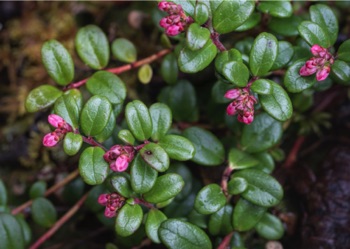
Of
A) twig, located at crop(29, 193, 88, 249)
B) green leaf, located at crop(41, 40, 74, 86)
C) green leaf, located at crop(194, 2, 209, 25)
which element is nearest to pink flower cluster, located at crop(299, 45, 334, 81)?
green leaf, located at crop(194, 2, 209, 25)

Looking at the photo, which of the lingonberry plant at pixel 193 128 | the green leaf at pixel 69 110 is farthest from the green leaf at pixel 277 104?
the green leaf at pixel 69 110

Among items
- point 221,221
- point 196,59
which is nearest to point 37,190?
point 221,221

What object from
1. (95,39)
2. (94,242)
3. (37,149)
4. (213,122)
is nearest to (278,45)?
(213,122)

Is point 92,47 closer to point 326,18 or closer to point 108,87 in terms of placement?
point 108,87

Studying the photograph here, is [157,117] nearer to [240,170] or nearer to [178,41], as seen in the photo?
[240,170]

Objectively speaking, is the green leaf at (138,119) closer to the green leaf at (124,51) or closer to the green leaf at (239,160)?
the green leaf at (239,160)
